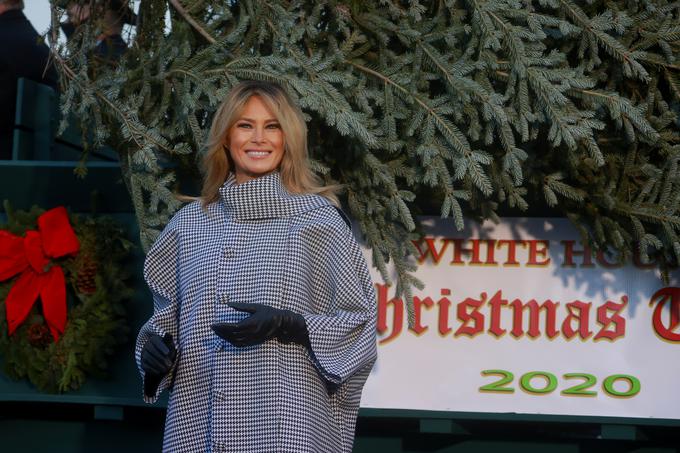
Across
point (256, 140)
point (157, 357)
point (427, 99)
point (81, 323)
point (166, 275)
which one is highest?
point (427, 99)

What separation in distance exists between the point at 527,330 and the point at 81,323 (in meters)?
1.99

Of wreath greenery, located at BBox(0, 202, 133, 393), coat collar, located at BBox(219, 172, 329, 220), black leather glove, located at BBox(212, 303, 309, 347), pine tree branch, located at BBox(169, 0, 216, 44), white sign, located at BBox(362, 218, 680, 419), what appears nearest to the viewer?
black leather glove, located at BBox(212, 303, 309, 347)

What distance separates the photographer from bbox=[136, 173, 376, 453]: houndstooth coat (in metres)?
3.22

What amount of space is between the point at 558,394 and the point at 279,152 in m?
2.21

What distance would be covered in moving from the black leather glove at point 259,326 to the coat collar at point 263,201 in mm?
346

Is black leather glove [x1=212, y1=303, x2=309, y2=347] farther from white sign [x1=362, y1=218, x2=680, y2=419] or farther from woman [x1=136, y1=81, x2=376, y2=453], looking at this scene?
white sign [x1=362, y1=218, x2=680, y2=419]

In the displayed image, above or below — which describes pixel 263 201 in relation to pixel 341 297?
above

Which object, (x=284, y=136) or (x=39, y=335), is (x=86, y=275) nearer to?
(x=39, y=335)

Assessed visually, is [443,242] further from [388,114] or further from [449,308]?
[388,114]

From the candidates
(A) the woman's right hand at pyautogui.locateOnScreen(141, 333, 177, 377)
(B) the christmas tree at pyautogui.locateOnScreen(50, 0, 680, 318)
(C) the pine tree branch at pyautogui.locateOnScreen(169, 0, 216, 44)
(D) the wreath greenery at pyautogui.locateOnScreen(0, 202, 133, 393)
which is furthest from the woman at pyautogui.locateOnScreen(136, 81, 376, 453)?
(D) the wreath greenery at pyautogui.locateOnScreen(0, 202, 133, 393)

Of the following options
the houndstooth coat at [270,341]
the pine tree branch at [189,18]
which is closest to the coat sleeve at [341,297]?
the houndstooth coat at [270,341]

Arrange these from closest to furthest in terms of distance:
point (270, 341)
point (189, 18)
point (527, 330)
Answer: point (270, 341)
point (189, 18)
point (527, 330)

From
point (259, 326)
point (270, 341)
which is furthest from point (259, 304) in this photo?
point (270, 341)

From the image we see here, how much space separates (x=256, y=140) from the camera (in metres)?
3.45
